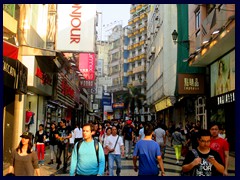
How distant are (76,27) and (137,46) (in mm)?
60016

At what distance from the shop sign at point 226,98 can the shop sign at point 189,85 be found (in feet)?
14.1

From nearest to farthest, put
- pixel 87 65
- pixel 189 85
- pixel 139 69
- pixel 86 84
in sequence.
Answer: pixel 189 85, pixel 87 65, pixel 86 84, pixel 139 69

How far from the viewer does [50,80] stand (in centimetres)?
2056

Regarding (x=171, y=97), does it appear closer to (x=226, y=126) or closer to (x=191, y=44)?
(x=191, y=44)

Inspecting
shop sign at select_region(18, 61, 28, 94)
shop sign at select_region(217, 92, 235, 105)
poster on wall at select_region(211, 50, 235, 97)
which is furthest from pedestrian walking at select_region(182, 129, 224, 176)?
poster on wall at select_region(211, 50, 235, 97)

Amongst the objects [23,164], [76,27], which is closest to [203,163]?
[23,164]

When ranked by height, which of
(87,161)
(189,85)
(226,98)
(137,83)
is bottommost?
(87,161)

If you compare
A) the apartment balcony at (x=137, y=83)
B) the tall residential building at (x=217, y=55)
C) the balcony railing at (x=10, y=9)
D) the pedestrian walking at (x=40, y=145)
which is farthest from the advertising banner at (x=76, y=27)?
the apartment balcony at (x=137, y=83)

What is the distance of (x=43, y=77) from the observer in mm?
18016

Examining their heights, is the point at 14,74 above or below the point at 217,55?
below

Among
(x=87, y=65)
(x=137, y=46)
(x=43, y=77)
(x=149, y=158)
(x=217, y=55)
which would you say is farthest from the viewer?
(x=137, y=46)

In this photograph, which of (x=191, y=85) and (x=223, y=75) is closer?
(x=223, y=75)

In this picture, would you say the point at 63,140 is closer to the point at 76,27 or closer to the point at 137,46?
the point at 76,27

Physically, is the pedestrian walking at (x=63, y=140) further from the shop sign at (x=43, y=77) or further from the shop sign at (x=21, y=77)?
the shop sign at (x=43, y=77)
